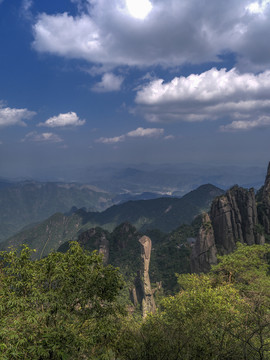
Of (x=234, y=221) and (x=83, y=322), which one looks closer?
(x=83, y=322)

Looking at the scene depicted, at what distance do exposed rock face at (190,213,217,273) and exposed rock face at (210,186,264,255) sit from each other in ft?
10.4

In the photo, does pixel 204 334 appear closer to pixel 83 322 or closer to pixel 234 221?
pixel 83 322

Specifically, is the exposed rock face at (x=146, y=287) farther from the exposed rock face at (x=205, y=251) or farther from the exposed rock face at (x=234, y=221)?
the exposed rock face at (x=234, y=221)

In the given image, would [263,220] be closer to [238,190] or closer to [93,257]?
[238,190]

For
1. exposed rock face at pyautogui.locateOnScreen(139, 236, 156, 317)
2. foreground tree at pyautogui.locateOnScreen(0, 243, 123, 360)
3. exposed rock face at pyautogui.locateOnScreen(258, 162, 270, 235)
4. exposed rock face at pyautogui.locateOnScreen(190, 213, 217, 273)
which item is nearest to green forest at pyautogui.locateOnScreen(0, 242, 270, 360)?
foreground tree at pyautogui.locateOnScreen(0, 243, 123, 360)

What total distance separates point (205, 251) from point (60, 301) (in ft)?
192

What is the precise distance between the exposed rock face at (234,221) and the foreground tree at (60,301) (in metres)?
59.7

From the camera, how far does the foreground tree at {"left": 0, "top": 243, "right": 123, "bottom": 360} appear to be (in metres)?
10.7

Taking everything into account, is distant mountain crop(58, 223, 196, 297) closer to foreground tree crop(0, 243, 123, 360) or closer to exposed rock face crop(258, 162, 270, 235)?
exposed rock face crop(258, 162, 270, 235)

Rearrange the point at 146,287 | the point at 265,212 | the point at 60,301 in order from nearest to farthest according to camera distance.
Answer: the point at 60,301 < the point at 265,212 < the point at 146,287

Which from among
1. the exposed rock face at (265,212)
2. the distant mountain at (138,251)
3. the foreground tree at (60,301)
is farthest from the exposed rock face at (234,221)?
the foreground tree at (60,301)

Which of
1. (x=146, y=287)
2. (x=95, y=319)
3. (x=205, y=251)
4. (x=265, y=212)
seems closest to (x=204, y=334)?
(x=95, y=319)

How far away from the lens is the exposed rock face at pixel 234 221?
66375 millimetres

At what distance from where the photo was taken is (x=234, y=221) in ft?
224
